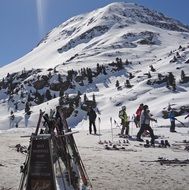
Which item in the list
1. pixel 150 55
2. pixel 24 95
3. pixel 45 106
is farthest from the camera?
pixel 150 55

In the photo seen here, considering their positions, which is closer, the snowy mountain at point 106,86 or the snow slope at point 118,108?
the snow slope at point 118,108

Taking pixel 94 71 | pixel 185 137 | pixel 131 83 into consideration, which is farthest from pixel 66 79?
pixel 185 137

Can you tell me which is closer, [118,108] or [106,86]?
[118,108]

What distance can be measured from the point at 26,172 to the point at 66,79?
99425 mm

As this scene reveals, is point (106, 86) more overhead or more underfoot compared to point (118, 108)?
more overhead

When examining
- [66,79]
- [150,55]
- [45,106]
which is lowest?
[45,106]

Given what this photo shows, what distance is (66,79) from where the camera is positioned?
10881 cm

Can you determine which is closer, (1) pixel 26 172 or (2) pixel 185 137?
(1) pixel 26 172

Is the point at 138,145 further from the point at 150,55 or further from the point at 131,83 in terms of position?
the point at 150,55

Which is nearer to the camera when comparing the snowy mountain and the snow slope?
the snow slope

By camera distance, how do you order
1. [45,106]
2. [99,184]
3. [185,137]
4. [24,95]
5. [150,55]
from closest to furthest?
[99,184] < [185,137] < [45,106] < [24,95] < [150,55]

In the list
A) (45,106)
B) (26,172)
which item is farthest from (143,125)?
(45,106)

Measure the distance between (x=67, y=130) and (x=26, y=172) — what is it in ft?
6.40

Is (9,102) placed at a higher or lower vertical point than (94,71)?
lower
